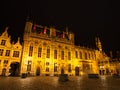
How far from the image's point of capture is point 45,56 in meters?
32.2

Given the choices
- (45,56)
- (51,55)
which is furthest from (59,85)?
(51,55)

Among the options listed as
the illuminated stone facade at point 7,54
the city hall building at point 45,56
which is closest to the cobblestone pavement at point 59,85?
the city hall building at point 45,56

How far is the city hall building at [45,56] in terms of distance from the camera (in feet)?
93.1

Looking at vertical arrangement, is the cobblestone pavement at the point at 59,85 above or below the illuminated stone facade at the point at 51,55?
below

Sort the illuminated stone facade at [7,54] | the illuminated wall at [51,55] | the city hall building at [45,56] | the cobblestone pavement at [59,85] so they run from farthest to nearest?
1. the illuminated wall at [51,55]
2. the city hall building at [45,56]
3. the illuminated stone facade at [7,54]
4. the cobblestone pavement at [59,85]

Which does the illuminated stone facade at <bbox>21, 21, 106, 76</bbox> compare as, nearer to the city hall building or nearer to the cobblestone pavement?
the city hall building

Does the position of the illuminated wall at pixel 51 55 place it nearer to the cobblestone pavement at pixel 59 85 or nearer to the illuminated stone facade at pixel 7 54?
the illuminated stone facade at pixel 7 54

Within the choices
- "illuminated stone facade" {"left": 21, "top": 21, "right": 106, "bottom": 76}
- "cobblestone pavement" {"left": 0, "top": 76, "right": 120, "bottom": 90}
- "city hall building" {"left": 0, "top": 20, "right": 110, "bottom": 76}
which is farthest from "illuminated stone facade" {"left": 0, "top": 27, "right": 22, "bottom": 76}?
"cobblestone pavement" {"left": 0, "top": 76, "right": 120, "bottom": 90}

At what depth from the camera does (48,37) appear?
115 feet

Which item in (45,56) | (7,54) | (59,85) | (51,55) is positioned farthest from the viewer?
(51,55)

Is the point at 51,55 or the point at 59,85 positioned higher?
the point at 51,55

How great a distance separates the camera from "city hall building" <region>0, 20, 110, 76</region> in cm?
2838

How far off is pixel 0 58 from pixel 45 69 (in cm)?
1358

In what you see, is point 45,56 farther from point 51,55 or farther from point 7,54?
point 7,54
